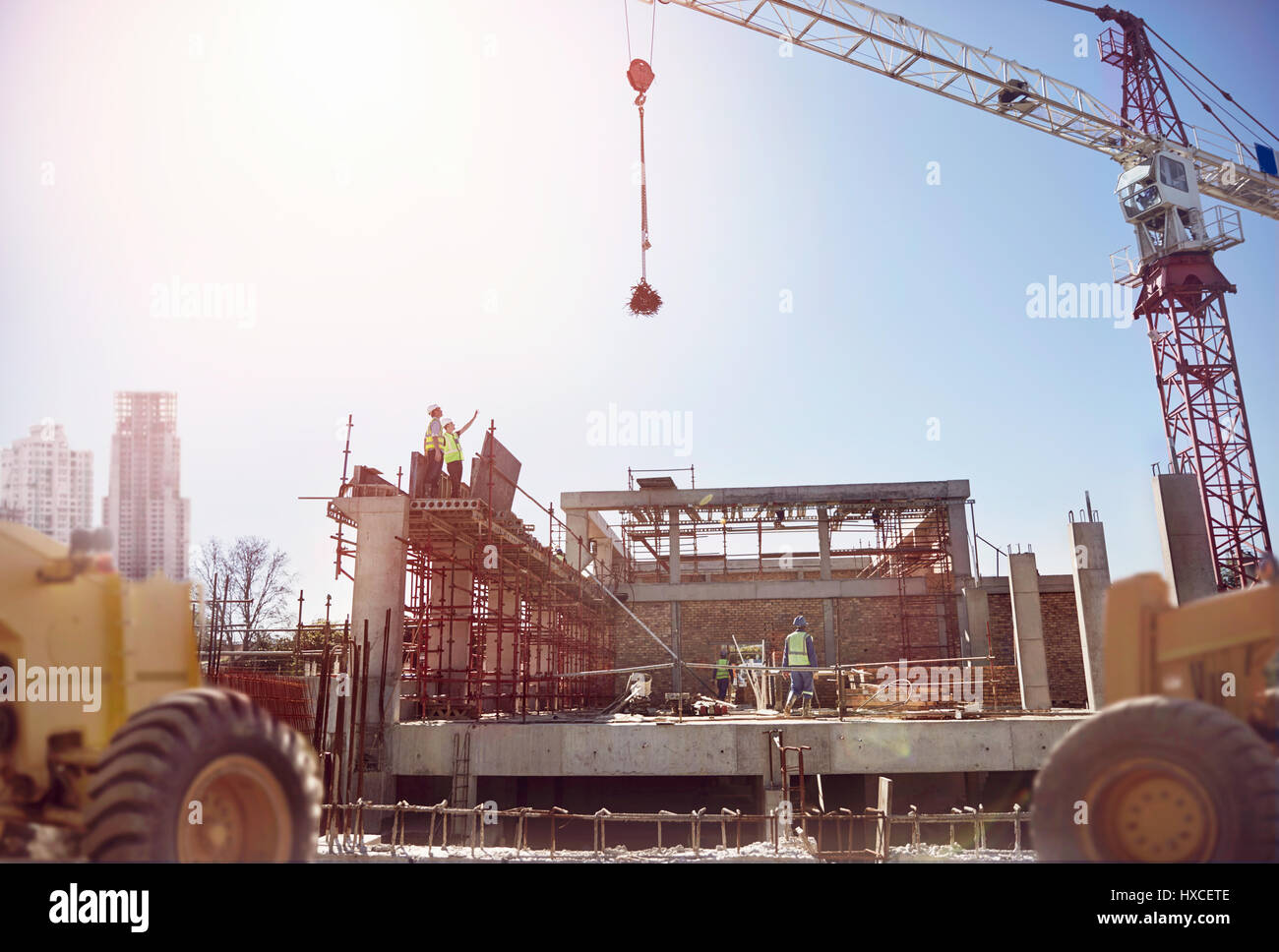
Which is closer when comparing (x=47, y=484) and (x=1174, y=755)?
(x=1174, y=755)

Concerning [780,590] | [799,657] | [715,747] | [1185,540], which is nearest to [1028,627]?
[799,657]

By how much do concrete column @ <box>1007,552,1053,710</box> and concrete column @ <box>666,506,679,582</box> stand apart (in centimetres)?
1428

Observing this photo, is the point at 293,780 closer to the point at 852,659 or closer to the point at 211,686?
the point at 211,686

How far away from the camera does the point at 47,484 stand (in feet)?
11.6

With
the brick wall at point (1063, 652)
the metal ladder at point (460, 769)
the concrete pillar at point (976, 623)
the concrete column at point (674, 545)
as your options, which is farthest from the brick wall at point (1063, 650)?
the metal ladder at point (460, 769)

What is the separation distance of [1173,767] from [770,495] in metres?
27.3

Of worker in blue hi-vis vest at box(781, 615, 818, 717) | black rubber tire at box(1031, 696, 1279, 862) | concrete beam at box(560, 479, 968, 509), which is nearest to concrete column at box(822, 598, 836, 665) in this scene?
concrete beam at box(560, 479, 968, 509)

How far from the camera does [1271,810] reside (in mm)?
2814

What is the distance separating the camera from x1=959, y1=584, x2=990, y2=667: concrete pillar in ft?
86.7

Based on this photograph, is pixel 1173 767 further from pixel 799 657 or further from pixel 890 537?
pixel 890 537

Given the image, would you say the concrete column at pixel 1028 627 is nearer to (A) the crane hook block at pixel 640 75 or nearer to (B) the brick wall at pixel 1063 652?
(B) the brick wall at pixel 1063 652

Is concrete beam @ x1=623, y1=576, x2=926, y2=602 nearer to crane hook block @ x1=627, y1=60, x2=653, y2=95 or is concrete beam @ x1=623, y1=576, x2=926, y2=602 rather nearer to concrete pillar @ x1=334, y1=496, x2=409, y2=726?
concrete pillar @ x1=334, y1=496, x2=409, y2=726

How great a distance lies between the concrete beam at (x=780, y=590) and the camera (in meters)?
29.5
